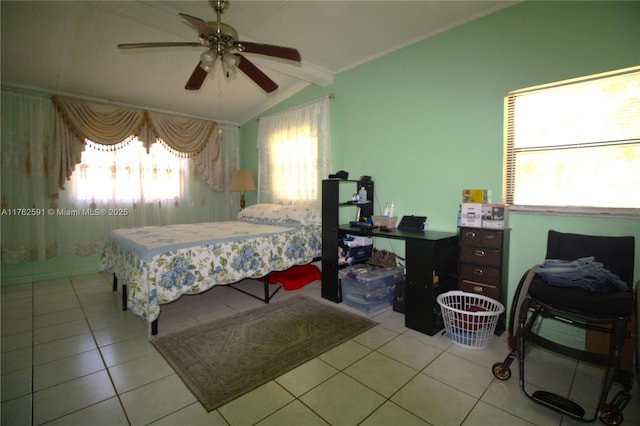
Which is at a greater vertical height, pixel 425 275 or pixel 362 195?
pixel 362 195

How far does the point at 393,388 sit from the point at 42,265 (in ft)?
15.1

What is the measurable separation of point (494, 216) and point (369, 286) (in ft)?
3.97

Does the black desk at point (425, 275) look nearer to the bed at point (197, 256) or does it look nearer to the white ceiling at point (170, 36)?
the bed at point (197, 256)

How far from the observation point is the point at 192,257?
8.01 ft

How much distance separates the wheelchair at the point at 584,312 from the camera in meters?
1.41

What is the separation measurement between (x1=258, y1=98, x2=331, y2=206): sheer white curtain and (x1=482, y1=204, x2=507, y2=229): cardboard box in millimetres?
1986

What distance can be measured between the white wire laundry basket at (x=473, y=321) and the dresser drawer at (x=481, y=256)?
258 mm

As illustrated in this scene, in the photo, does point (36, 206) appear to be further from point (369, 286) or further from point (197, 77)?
point (369, 286)

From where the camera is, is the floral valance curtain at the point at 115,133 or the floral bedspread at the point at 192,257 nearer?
the floral bedspread at the point at 192,257

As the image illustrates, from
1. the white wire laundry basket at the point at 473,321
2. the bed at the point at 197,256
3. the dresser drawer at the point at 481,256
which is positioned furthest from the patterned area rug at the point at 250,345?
the dresser drawer at the point at 481,256

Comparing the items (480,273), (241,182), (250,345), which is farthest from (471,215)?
(241,182)

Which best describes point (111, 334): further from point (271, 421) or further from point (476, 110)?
point (476, 110)

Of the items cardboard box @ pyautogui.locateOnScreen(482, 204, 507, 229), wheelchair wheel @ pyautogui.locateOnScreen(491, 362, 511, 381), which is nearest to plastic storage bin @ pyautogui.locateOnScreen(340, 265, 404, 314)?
cardboard box @ pyautogui.locateOnScreen(482, 204, 507, 229)

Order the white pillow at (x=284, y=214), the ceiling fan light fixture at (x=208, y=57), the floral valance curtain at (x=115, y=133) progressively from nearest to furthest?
the ceiling fan light fixture at (x=208, y=57) < the white pillow at (x=284, y=214) < the floral valance curtain at (x=115, y=133)
